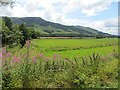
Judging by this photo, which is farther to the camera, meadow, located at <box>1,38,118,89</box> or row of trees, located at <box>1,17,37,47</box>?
row of trees, located at <box>1,17,37,47</box>

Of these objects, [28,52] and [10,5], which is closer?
[28,52]

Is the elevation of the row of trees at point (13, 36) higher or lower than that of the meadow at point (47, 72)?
higher

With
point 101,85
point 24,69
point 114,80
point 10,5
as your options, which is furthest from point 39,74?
point 10,5

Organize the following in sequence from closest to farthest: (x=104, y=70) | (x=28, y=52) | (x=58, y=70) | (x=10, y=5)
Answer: (x=28, y=52), (x=58, y=70), (x=104, y=70), (x=10, y=5)

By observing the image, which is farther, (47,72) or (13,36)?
(13,36)

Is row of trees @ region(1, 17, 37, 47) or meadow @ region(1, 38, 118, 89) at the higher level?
row of trees @ region(1, 17, 37, 47)

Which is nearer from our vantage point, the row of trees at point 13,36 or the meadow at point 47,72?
the meadow at point 47,72

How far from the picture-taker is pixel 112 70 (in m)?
7.61

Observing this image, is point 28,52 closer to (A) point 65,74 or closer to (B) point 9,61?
(B) point 9,61

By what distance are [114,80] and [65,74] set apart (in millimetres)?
1507

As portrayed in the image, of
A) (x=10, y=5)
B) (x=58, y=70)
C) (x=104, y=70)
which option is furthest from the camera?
(x=10, y=5)

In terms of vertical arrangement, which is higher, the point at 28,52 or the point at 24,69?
the point at 28,52

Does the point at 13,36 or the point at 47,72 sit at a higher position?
the point at 13,36

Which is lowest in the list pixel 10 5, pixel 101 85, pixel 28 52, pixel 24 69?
pixel 101 85
